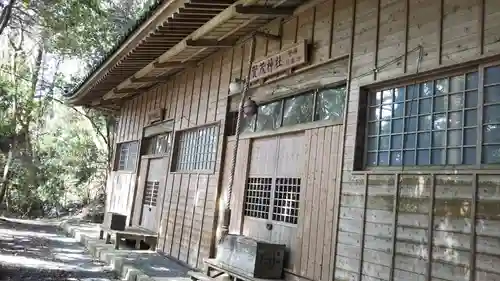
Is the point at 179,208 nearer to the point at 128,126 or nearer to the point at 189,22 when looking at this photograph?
the point at 189,22

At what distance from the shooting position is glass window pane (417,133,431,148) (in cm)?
456

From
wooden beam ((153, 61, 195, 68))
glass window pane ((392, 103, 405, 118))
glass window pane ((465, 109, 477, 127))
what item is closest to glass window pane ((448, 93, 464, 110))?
glass window pane ((465, 109, 477, 127))

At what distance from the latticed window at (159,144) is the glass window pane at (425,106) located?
7.37m

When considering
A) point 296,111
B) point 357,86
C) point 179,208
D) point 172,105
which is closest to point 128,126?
point 172,105

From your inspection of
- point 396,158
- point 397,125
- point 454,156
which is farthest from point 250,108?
point 454,156

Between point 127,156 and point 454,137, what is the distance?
12034 millimetres

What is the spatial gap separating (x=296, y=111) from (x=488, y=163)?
3199mm

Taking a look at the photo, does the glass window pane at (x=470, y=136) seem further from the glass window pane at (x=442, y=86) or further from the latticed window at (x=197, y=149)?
the latticed window at (x=197, y=149)

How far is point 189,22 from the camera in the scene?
7.40m

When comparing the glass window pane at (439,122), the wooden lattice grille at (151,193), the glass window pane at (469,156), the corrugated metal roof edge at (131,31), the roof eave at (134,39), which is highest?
the corrugated metal roof edge at (131,31)

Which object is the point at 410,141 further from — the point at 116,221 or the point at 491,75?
the point at 116,221

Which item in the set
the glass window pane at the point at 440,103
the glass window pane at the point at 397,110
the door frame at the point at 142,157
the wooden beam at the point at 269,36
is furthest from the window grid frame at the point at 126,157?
the glass window pane at the point at 440,103

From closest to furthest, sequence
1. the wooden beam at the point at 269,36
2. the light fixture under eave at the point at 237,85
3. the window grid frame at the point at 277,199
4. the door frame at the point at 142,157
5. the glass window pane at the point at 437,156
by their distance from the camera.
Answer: the glass window pane at the point at 437,156 → the window grid frame at the point at 277,199 → the wooden beam at the point at 269,36 → the light fixture under eave at the point at 237,85 → the door frame at the point at 142,157

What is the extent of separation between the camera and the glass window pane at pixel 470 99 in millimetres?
4199
